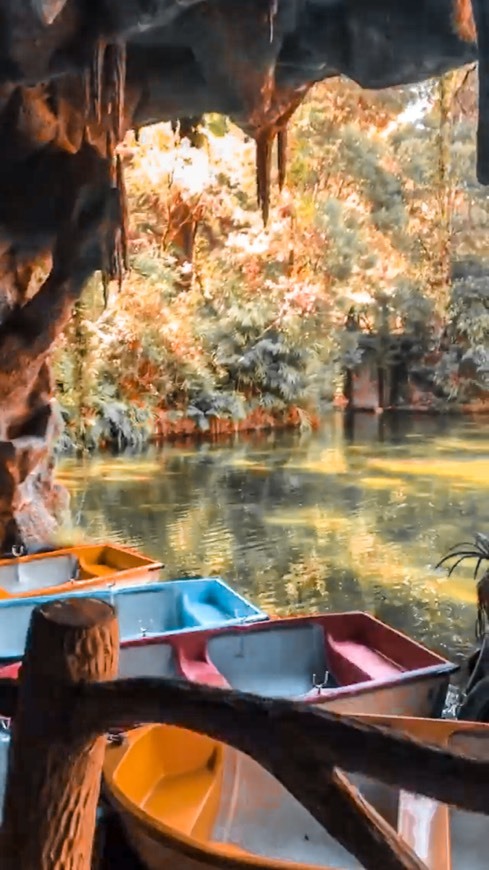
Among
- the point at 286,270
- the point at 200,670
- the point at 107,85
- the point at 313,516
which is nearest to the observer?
the point at 200,670

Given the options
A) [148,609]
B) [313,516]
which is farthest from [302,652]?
[313,516]

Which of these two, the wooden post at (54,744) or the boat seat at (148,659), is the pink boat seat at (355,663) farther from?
the wooden post at (54,744)

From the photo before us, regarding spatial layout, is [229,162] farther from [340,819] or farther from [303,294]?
[340,819]

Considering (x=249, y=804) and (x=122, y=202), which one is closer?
(x=249, y=804)

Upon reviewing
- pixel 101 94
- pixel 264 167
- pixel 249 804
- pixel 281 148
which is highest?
pixel 101 94

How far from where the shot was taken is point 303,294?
61.3 feet

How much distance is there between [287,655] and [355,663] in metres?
0.45

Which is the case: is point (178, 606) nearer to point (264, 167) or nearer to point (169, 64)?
point (264, 167)

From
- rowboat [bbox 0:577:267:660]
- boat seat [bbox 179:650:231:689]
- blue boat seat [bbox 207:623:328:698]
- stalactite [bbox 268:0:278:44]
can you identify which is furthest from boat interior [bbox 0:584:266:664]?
stalactite [bbox 268:0:278:44]

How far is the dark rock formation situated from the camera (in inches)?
220

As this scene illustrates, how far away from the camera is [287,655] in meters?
4.78

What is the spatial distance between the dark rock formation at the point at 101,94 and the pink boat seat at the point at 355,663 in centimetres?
349

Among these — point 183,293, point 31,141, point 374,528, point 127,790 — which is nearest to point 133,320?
point 183,293

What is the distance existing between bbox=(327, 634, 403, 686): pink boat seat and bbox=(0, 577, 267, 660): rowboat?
490 mm
